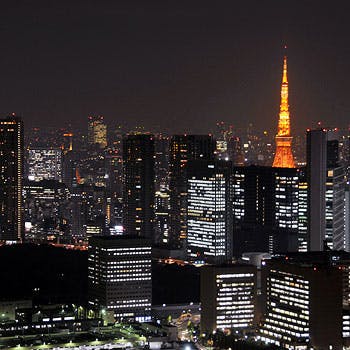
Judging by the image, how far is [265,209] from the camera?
3438 centimetres

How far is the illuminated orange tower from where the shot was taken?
32.0 m

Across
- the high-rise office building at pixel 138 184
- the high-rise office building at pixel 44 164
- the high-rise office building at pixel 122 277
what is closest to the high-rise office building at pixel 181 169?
the high-rise office building at pixel 138 184

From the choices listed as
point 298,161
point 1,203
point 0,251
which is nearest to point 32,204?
point 1,203

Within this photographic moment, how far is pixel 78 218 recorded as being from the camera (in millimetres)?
38281

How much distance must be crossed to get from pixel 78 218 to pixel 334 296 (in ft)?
63.2

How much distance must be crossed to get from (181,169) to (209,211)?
9.67 ft

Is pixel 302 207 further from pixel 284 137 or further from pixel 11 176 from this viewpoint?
pixel 11 176

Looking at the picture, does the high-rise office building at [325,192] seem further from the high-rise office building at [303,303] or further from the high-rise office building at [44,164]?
the high-rise office building at [44,164]

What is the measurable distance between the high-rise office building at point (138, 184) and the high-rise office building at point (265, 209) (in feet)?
8.11

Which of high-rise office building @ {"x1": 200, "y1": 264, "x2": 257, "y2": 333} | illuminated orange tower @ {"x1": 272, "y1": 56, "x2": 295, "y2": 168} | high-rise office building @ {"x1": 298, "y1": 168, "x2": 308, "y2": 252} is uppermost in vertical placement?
illuminated orange tower @ {"x1": 272, "y1": 56, "x2": 295, "y2": 168}

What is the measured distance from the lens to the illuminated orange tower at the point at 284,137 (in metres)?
32.0

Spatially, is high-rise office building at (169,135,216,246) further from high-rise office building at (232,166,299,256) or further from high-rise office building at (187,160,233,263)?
high-rise office building at (232,166,299,256)

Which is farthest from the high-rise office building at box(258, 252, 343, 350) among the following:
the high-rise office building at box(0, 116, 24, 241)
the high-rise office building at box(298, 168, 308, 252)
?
the high-rise office building at box(0, 116, 24, 241)

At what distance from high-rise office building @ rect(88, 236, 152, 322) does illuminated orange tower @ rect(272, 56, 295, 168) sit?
7772mm
